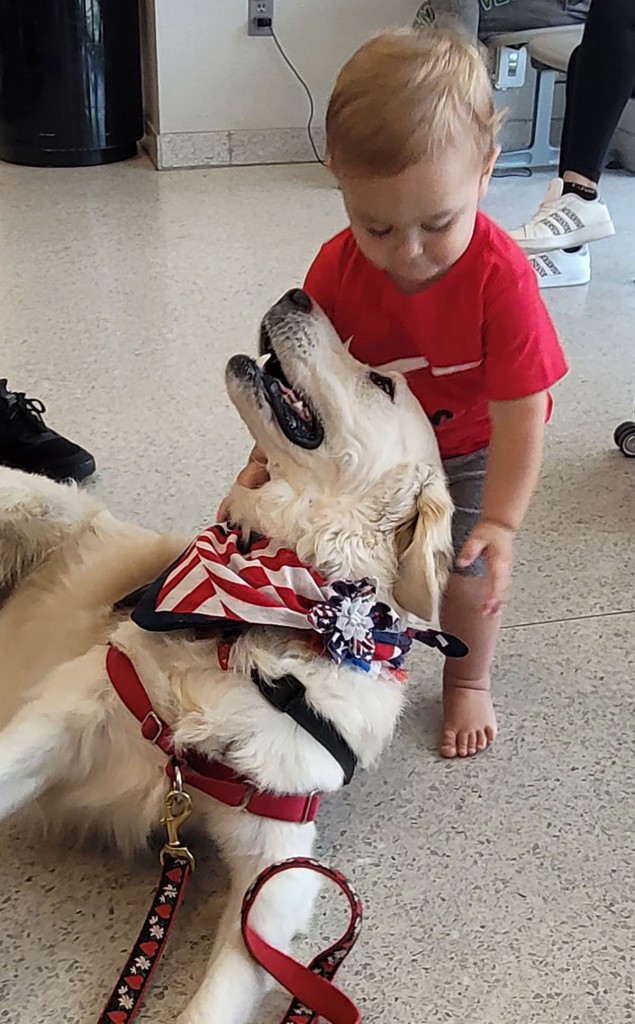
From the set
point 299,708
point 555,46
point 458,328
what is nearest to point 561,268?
point 555,46

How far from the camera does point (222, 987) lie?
3.22 feet

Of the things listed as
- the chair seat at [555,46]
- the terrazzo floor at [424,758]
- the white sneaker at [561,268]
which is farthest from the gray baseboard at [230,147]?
the white sneaker at [561,268]

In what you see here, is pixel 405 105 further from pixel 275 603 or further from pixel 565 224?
pixel 565 224

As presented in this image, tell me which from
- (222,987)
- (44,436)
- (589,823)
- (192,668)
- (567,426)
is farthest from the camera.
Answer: (567,426)

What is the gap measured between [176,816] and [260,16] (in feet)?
10.9

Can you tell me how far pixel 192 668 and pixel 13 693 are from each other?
283 mm

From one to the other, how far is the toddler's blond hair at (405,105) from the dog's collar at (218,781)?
588mm

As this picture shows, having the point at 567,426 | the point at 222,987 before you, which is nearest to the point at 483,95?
the point at 222,987

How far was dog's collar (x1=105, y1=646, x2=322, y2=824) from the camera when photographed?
106 centimetres

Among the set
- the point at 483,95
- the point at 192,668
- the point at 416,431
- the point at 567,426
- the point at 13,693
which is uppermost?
the point at 483,95

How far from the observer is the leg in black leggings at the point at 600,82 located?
8.32ft

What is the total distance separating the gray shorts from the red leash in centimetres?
53

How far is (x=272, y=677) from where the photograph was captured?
108cm

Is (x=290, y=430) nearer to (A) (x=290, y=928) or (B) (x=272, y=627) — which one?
(B) (x=272, y=627)
